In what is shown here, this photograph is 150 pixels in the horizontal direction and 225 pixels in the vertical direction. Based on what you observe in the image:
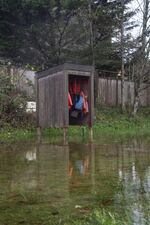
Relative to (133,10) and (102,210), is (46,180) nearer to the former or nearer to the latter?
(102,210)

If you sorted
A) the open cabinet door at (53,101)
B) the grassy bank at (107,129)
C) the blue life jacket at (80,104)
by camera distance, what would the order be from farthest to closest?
the grassy bank at (107,129), the blue life jacket at (80,104), the open cabinet door at (53,101)

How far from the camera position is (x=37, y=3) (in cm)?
2242

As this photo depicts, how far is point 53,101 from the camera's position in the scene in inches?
484

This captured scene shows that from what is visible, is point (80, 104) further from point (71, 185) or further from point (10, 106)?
point (71, 185)

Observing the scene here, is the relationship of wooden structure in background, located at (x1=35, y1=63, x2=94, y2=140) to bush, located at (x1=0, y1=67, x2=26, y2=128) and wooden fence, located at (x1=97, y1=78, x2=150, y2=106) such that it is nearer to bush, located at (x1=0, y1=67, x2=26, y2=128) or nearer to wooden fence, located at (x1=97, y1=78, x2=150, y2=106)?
bush, located at (x1=0, y1=67, x2=26, y2=128)

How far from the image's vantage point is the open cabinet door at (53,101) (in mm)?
11672

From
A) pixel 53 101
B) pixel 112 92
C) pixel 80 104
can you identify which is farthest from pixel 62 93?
pixel 112 92

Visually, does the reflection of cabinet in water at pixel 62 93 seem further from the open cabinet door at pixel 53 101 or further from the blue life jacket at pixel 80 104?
the blue life jacket at pixel 80 104

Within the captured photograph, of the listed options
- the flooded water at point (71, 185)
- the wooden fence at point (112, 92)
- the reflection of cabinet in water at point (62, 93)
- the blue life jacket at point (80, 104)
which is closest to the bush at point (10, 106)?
the reflection of cabinet in water at point (62, 93)

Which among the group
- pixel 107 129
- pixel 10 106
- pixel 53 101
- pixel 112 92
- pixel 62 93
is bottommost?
pixel 107 129

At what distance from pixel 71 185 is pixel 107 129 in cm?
1215

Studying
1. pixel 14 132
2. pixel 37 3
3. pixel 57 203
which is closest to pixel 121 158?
pixel 57 203

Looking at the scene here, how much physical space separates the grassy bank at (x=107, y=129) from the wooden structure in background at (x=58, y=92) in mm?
780

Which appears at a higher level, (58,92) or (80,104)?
(58,92)
